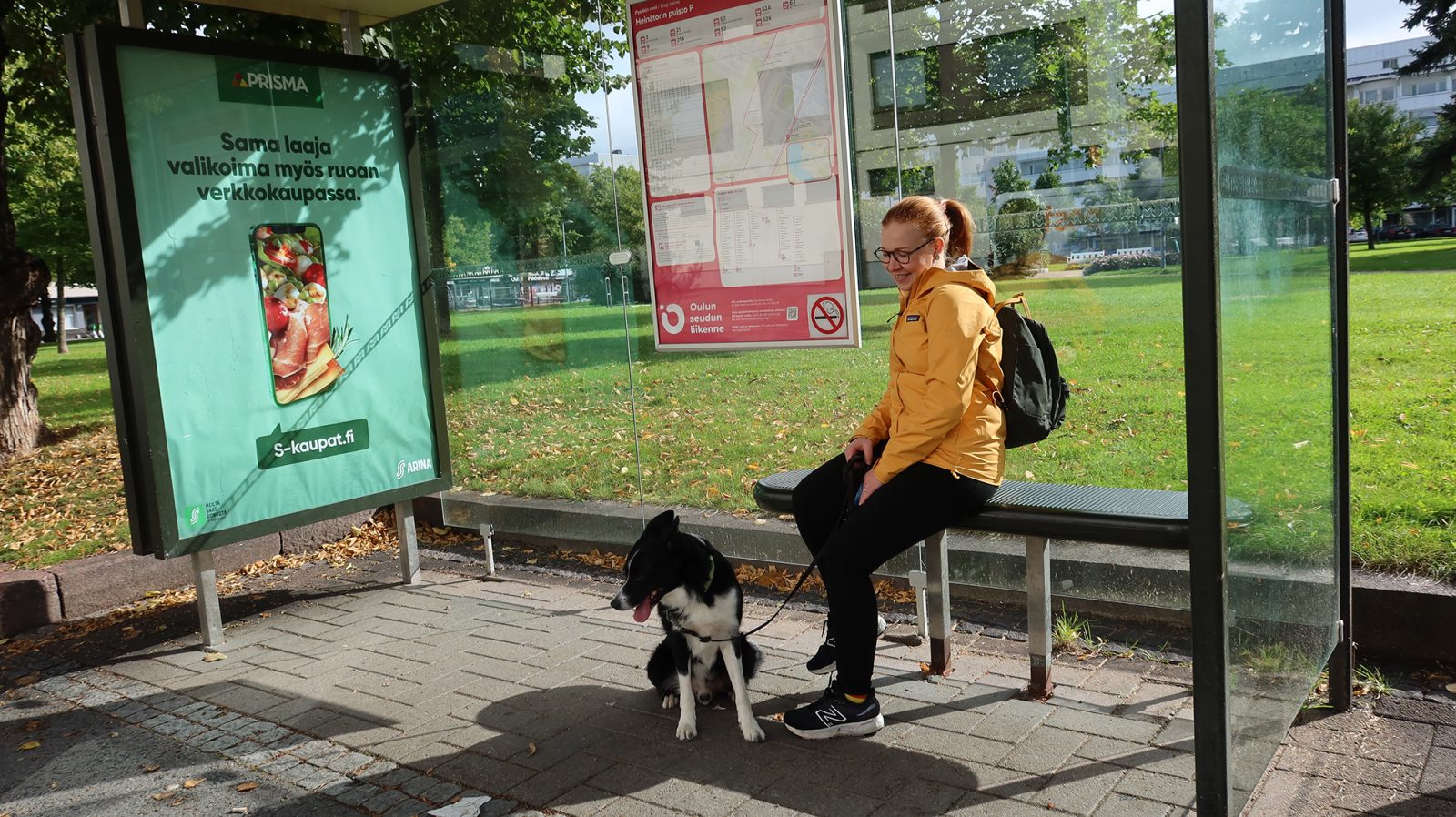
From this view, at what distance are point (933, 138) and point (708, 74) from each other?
1.19m

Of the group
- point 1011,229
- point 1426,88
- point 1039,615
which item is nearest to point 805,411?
point 1011,229

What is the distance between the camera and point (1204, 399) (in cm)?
271

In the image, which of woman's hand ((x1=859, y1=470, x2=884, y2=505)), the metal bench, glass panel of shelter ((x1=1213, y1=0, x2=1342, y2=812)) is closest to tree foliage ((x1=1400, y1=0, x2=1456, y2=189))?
glass panel of shelter ((x1=1213, y1=0, x2=1342, y2=812))

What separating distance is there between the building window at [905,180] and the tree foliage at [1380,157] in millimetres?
36527

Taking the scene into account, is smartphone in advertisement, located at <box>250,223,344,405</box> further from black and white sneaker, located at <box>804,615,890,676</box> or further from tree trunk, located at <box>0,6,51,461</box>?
tree trunk, located at <box>0,6,51,461</box>

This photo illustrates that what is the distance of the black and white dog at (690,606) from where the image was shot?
384 cm

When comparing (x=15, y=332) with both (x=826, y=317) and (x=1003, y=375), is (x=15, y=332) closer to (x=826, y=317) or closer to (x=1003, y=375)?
(x=826, y=317)

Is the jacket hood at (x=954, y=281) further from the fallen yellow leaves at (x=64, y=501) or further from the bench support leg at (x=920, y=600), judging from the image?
the fallen yellow leaves at (x=64, y=501)

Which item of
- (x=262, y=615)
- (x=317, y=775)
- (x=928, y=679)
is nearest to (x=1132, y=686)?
(x=928, y=679)

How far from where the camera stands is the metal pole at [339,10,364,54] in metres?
6.45

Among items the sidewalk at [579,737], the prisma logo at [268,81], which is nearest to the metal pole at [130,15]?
the prisma logo at [268,81]

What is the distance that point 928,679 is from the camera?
4.49 m

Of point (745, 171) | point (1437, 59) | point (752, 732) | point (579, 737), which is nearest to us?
point (752, 732)

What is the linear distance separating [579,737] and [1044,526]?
1972 millimetres
